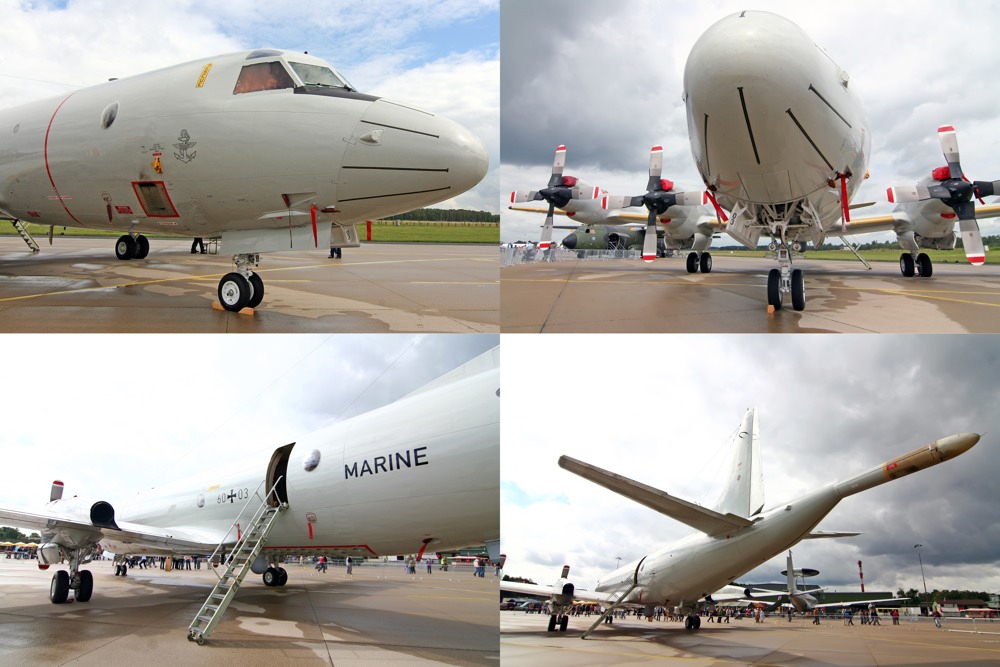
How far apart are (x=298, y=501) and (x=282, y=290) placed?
537 centimetres

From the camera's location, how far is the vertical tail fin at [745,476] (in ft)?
54.2

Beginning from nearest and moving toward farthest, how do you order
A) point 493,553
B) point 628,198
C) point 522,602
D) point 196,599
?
point 493,553
point 196,599
point 628,198
point 522,602

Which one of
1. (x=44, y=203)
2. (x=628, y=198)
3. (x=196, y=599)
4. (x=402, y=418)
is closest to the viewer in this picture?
(x=402, y=418)

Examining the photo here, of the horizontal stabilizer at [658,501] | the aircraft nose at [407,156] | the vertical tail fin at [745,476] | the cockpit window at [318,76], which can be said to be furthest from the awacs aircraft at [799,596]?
the cockpit window at [318,76]

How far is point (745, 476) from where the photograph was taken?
16641 millimetres

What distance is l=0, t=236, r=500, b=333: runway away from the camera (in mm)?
8086

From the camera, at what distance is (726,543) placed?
12.2 metres

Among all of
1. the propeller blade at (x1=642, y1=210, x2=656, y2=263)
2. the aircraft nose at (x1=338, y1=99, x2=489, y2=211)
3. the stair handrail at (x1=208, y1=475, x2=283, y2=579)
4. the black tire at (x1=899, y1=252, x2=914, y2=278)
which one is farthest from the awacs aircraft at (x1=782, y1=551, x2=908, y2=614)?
the aircraft nose at (x1=338, y1=99, x2=489, y2=211)

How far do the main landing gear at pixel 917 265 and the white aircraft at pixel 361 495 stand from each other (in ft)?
69.2

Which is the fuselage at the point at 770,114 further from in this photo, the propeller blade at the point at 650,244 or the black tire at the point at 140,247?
the black tire at the point at 140,247

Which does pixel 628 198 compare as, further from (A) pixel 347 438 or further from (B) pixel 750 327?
(A) pixel 347 438

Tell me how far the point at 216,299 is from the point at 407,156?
538 centimetres

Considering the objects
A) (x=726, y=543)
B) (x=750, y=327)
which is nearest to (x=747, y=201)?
(x=750, y=327)

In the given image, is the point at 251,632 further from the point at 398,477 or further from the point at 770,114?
the point at 770,114
